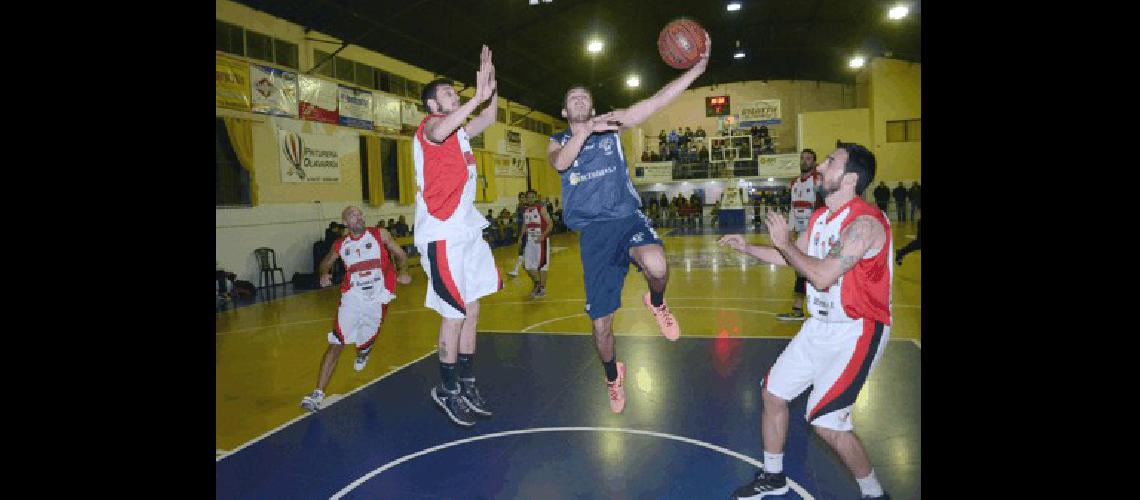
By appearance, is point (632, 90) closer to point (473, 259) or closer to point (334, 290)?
point (334, 290)

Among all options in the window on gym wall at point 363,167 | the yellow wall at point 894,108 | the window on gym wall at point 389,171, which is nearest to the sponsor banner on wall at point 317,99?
the window on gym wall at point 363,167

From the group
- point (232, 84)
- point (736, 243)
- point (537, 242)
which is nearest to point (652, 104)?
point (736, 243)

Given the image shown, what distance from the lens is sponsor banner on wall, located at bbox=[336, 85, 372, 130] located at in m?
15.4

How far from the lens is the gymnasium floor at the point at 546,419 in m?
3.47

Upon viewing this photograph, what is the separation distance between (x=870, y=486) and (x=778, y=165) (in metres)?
26.1

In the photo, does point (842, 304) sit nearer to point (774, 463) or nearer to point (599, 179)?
point (774, 463)

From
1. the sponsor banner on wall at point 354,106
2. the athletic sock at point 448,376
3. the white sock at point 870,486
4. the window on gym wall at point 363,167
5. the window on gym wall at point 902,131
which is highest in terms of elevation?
the window on gym wall at point 902,131

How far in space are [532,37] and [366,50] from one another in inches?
195

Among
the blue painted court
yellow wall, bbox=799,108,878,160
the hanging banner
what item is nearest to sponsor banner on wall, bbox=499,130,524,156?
the hanging banner

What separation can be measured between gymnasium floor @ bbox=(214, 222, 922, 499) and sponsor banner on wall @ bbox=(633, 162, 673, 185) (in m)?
21.4

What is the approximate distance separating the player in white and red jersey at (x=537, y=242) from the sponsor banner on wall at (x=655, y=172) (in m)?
19.3

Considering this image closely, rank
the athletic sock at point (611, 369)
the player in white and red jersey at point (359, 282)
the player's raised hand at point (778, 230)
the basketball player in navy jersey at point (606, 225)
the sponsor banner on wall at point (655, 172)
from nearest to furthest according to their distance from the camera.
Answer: the player's raised hand at point (778, 230), the basketball player in navy jersey at point (606, 225), the athletic sock at point (611, 369), the player in white and red jersey at point (359, 282), the sponsor banner on wall at point (655, 172)

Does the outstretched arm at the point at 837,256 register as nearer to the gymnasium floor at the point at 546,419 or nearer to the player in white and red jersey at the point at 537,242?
the gymnasium floor at the point at 546,419
